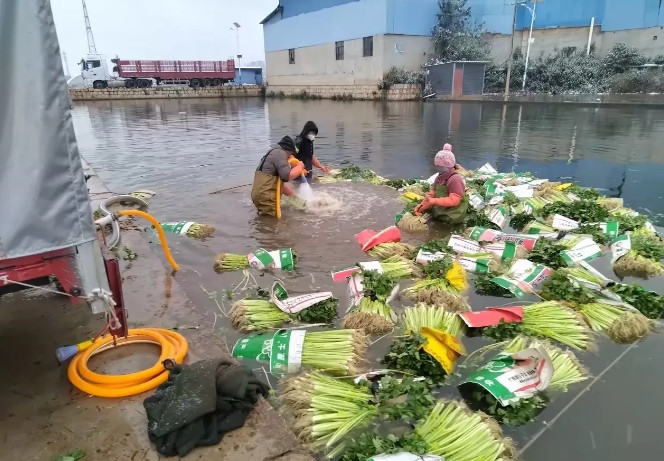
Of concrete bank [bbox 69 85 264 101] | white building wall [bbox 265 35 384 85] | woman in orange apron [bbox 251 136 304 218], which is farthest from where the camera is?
concrete bank [bbox 69 85 264 101]

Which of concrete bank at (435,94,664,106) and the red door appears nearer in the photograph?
concrete bank at (435,94,664,106)

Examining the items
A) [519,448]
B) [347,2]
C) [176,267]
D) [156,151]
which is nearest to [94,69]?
[347,2]

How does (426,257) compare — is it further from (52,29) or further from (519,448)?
(52,29)

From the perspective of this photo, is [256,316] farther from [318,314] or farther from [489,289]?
[489,289]

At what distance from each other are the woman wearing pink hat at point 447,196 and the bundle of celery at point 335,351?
3.98 meters

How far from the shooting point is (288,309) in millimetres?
4508

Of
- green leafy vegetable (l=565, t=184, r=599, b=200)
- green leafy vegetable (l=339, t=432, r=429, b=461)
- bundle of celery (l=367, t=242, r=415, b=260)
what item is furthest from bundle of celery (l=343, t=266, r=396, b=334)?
green leafy vegetable (l=565, t=184, r=599, b=200)

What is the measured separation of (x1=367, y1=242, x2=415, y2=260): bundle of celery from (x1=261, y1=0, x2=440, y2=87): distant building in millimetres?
36048

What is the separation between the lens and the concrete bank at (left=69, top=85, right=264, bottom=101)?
4503cm

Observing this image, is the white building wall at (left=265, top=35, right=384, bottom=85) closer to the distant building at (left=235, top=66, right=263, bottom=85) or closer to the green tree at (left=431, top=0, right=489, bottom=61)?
the green tree at (left=431, top=0, right=489, bottom=61)

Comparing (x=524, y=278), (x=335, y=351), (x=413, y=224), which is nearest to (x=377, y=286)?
(x=335, y=351)

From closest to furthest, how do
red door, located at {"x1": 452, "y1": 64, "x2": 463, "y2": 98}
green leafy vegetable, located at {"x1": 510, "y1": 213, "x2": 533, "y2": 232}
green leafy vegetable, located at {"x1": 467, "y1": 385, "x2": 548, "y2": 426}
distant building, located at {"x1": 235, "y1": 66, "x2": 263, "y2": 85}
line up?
green leafy vegetable, located at {"x1": 467, "y1": 385, "x2": 548, "y2": 426}
green leafy vegetable, located at {"x1": 510, "y1": 213, "x2": 533, "y2": 232}
red door, located at {"x1": 452, "y1": 64, "x2": 463, "y2": 98}
distant building, located at {"x1": 235, "y1": 66, "x2": 263, "y2": 85}

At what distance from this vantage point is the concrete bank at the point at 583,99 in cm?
2727

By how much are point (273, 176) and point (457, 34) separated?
37385mm
